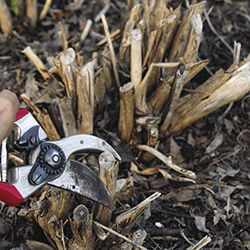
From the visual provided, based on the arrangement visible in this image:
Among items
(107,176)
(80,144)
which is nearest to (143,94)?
(80,144)

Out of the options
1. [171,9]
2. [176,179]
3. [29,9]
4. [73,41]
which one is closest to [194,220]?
[176,179]

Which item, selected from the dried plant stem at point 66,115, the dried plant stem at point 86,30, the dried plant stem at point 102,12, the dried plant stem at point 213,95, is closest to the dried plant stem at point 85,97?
the dried plant stem at point 66,115

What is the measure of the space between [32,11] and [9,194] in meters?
2.03

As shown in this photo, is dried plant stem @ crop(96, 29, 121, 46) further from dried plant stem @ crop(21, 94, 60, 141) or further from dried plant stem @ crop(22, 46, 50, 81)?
dried plant stem @ crop(21, 94, 60, 141)

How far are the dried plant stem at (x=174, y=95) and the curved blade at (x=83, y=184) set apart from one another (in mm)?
806

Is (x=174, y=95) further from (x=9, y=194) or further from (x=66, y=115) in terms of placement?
(x=9, y=194)

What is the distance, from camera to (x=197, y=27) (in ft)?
7.80

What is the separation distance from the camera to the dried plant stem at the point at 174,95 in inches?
90.7

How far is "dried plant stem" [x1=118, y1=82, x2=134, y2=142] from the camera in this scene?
2365 mm

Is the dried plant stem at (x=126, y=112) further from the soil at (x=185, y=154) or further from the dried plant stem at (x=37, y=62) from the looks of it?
the dried plant stem at (x=37, y=62)

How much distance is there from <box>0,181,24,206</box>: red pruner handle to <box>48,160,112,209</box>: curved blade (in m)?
0.20

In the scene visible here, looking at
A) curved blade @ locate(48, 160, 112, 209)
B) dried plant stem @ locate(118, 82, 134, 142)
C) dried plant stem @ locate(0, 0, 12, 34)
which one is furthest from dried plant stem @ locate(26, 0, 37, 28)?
curved blade @ locate(48, 160, 112, 209)

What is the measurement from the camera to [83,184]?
2.06 metres

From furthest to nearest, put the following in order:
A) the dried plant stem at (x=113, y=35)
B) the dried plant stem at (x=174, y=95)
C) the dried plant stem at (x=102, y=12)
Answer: the dried plant stem at (x=102, y=12)
the dried plant stem at (x=113, y=35)
the dried plant stem at (x=174, y=95)
